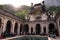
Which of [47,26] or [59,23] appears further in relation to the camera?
[47,26]

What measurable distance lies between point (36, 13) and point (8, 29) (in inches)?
557

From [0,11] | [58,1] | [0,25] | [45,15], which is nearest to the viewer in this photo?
[0,11]

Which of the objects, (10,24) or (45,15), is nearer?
(10,24)

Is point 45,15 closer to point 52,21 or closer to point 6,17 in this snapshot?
point 52,21

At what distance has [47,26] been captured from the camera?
30250 millimetres

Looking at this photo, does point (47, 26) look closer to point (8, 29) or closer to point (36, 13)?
point (36, 13)

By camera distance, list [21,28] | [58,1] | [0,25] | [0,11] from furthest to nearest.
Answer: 1. [58,1]
2. [21,28]
3. [0,25]
4. [0,11]

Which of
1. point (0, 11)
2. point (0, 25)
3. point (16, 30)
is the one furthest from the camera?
point (16, 30)

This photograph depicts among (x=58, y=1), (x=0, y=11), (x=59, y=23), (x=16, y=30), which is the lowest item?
(x=16, y=30)

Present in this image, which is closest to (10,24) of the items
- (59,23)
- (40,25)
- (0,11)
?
(0,11)

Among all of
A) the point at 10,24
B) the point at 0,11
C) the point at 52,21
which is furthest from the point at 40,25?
the point at 0,11

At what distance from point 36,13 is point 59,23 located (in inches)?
519

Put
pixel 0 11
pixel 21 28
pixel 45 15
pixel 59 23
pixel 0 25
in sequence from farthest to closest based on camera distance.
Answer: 1. pixel 45 15
2. pixel 21 28
3. pixel 59 23
4. pixel 0 25
5. pixel 0 11

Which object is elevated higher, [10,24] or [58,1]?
[58,1]
